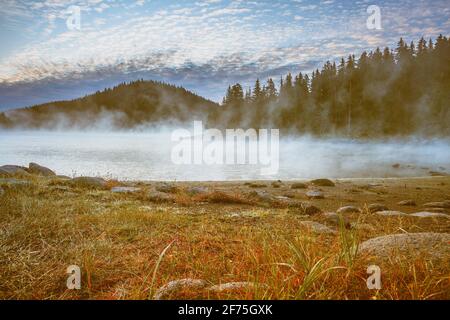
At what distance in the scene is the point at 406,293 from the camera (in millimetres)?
2682

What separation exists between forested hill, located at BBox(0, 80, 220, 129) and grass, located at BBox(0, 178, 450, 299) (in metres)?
160

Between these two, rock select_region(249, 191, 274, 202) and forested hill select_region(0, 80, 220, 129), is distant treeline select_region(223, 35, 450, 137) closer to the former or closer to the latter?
rock select_region(249, 191, 274, 202)

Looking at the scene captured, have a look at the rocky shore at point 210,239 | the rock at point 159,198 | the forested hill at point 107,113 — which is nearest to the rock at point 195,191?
the rocky shore at point 210,239

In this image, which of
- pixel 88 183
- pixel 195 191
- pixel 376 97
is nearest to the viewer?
pixel 195 191

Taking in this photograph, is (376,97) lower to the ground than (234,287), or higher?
higher

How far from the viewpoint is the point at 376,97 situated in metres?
65.5

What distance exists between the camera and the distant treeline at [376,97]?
5765cm

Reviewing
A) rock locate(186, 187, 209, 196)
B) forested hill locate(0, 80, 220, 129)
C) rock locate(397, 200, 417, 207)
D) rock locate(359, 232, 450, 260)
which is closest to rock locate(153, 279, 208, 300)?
rock locate(359, 232, 450, 260)

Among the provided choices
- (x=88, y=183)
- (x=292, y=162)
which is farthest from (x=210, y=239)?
(x=292, y=162)

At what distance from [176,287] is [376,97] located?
7164cm

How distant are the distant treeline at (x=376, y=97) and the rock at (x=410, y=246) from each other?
56.3 metres

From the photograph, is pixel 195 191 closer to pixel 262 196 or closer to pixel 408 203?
pixel 262 196

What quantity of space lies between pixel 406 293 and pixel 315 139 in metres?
60.2
